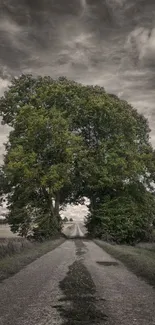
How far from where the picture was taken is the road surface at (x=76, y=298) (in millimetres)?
10203

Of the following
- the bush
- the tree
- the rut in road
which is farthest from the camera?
the bush

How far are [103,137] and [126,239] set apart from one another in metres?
13.6

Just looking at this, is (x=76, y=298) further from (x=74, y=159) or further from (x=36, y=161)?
(x=74, y=159)

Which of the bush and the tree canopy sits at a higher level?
the tree canopy

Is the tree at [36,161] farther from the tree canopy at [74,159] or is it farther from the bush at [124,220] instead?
the bush at [124,220]

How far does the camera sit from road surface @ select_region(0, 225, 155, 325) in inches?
402

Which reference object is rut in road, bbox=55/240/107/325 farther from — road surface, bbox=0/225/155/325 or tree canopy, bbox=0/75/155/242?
tree canopy, bbox=0/75/155/242

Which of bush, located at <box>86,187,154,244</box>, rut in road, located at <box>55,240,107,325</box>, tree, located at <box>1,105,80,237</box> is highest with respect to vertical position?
tree, located at <box>1,105,80,237</box>

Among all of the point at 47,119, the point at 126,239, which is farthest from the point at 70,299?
the point at 126,239

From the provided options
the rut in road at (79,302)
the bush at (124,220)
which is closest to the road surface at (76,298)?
the rut in road at (79,302)

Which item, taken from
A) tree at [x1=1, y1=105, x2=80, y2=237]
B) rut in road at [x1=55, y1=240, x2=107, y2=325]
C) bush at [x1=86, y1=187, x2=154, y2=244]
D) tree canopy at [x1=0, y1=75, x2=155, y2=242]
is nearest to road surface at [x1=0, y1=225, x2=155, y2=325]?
rut in road at [x1=55, y1=240, x2=107, y2=325]

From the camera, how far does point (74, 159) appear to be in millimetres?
45188

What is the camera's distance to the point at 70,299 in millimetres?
12789

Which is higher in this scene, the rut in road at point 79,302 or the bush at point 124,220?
the bush at point 124,220
